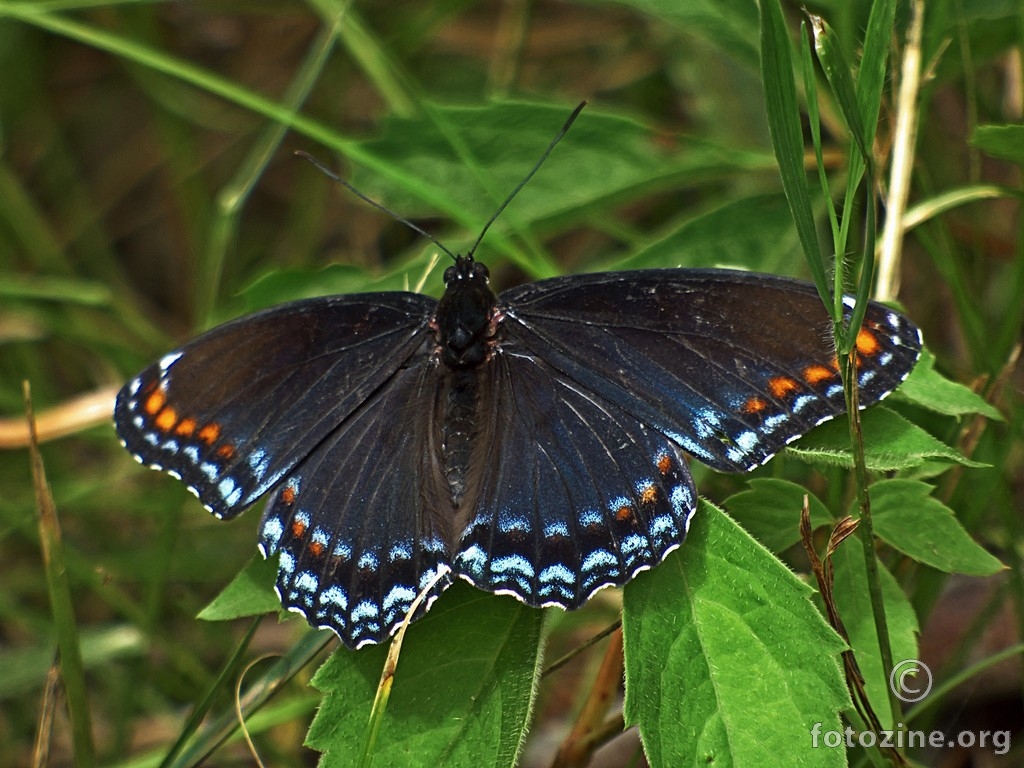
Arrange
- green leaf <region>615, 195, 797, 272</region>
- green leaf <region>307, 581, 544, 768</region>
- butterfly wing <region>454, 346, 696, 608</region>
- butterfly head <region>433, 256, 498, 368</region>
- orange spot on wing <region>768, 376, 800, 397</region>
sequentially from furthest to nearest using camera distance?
1. green leaf <region>615, 195, 797, 272</region>
2. butterfly head <region>433, 256, 498, 368</region>
3. orange spot on wing <region>768, 376, 800, 397</region>
4. butterfly wing <region>454, 346, 696, 608</region>
5. green leaf <region>307, 581, 544, 768</region>

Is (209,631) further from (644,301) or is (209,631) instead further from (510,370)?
(644,301)

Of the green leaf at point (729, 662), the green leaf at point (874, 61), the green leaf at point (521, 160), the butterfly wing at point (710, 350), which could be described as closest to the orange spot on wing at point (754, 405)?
the butterfly wing at point (710, 350)

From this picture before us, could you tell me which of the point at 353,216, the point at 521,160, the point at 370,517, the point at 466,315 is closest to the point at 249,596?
the point at 370,517

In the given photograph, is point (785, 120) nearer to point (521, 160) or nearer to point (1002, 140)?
point (1002, 140)

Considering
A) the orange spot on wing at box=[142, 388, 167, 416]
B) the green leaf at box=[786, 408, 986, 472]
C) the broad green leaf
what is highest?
the broad green leaf

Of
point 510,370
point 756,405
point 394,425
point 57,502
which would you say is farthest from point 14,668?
point 756,405

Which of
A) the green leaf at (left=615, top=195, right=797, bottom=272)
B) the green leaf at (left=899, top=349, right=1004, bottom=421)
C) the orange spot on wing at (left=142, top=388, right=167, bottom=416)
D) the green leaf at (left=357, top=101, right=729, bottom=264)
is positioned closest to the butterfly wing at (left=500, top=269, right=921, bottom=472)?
the green leaf at (left=899, top=349, right=1004, bottom=421)

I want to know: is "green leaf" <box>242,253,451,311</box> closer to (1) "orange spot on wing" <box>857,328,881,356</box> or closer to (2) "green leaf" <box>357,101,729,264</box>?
(2) "green leaf" <box>357,101,729,264</box>
